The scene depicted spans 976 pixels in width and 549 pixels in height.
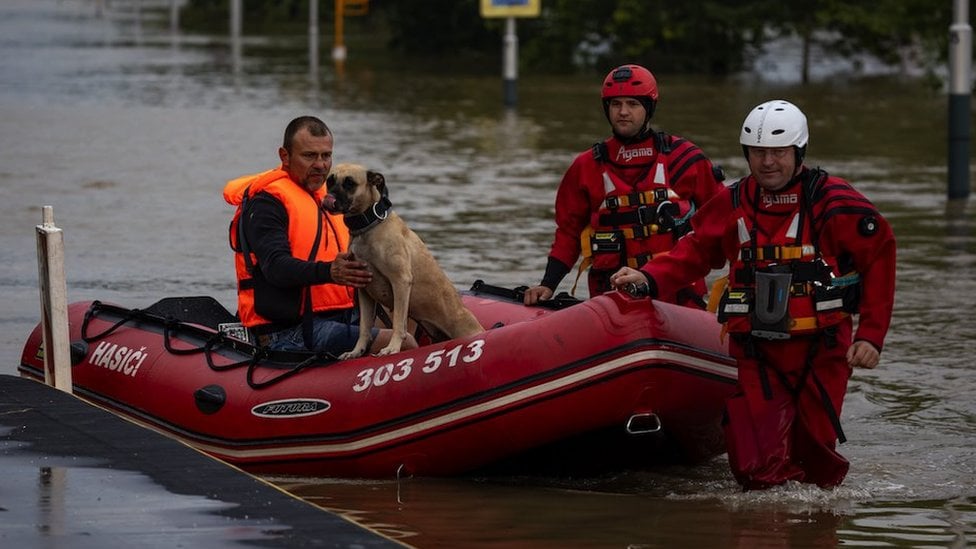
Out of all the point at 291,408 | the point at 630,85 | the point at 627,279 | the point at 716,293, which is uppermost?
the point at 630,85

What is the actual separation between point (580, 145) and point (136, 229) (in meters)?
9.45

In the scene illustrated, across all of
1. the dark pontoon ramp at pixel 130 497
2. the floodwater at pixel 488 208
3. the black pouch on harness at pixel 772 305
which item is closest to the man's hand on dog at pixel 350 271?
the floodwater at pixel 488 208

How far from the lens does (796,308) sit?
280 inches

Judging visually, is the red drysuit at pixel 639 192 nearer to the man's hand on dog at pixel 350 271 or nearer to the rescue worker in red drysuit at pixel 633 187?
the rescue worker in red drysuit at pixel 633 187

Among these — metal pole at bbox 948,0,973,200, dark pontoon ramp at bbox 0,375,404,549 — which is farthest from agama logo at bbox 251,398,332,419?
metal pole at bbox 948,0,973,200

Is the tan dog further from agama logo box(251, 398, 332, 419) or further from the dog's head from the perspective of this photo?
agama logo box(251, 398, 332, 419)

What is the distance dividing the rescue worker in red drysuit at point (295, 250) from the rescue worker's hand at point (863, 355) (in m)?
1.91

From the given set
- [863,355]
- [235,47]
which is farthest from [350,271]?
[235,47]

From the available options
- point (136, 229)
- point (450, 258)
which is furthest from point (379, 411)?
point (136, 229)

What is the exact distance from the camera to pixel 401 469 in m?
7.71

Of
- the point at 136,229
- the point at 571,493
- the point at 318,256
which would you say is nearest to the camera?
the point at 571,493

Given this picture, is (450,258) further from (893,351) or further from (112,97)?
(112,97)

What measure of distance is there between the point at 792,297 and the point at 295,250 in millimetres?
2269

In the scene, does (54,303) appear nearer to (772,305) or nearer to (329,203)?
(329,203)
